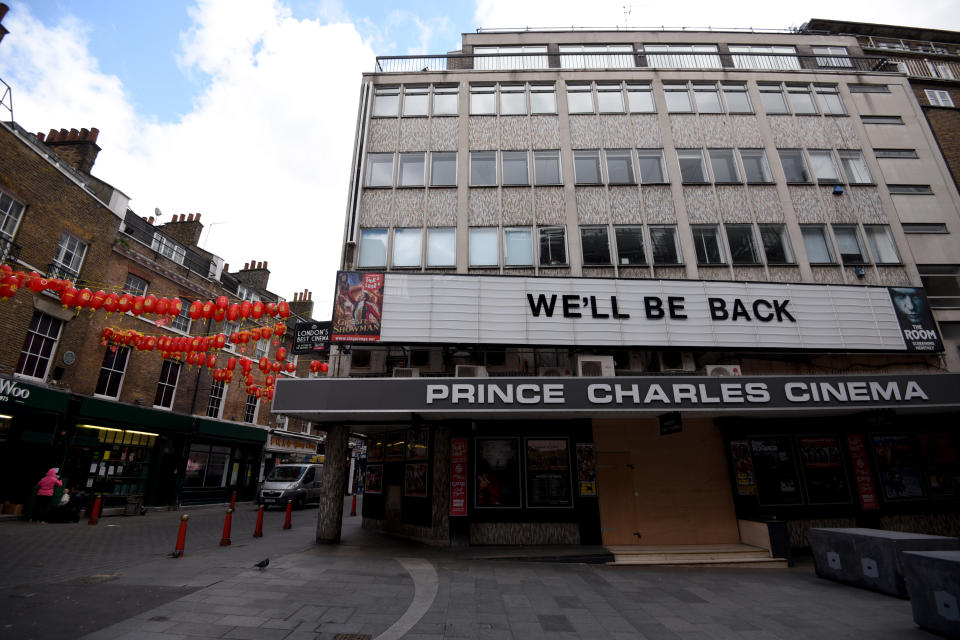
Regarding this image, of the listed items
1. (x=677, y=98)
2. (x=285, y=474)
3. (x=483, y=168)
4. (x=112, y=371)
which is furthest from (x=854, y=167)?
(x=112, y=371)

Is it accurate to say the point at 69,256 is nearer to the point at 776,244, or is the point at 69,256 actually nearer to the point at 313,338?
the point at 313,338

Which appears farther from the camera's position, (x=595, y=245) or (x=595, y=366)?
(x=595, y=245)

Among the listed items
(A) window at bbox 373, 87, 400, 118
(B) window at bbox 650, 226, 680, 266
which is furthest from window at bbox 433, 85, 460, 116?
(B) window at bbox 650, 226, 680, 266

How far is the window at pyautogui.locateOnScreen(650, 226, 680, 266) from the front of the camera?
14203mm

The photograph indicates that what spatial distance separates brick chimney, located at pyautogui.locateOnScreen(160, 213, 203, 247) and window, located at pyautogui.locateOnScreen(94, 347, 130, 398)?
24.3ft

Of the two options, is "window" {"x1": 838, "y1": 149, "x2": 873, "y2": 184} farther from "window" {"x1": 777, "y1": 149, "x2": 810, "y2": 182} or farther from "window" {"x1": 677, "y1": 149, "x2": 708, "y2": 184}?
"window" {"x1": 677, "y1": 149, "x2": 708, "y2": 184}

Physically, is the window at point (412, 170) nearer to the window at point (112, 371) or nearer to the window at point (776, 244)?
the window at point (776, 244)

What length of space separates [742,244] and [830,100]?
8396mm

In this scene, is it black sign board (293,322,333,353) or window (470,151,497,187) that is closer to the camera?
black sign board (293,322,333,353)

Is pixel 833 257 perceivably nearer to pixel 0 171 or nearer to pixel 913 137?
pixel 913 137

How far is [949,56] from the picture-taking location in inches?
771

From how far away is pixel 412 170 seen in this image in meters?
15.2

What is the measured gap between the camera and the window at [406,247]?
13922 millimetres

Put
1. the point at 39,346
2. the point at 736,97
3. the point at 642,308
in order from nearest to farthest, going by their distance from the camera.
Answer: the point at 642,308, the point at 39,346, the point at 736,97
